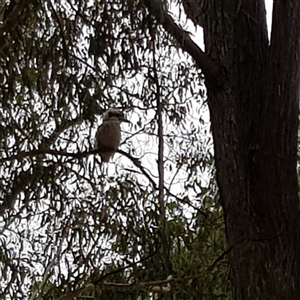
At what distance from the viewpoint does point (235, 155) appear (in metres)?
2.00

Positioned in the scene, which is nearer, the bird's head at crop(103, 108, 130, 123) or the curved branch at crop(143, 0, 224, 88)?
the curved branch at crop(143, 0, 224, 88)

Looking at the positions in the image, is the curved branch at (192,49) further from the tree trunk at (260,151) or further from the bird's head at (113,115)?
the bird's head at (113,115)

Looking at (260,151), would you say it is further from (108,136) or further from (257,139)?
(108,136)

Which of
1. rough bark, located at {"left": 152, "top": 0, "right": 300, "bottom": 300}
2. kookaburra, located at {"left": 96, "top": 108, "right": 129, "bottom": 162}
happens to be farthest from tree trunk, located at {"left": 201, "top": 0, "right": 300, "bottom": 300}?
kookaburra, located at {"left": 96, "top": 108, "right": 129, "bottom": 162}

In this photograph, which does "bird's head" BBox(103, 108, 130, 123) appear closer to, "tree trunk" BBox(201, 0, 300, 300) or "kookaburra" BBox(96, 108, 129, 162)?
"kookaburra" BBox(96, 108, 129, 162)

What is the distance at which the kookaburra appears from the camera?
8.07 ft

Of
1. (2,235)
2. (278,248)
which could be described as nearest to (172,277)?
(278,248)

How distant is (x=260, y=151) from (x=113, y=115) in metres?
0.72

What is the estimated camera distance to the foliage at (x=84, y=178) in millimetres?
2266

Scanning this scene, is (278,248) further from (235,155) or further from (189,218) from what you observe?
(189,218)

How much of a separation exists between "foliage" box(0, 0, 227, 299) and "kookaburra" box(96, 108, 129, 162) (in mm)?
43

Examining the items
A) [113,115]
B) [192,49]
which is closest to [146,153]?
[113,115]

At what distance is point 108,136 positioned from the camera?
97.6 inches

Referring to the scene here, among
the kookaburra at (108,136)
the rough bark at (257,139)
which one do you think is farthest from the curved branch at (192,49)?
the kookaburra at (108,136)
